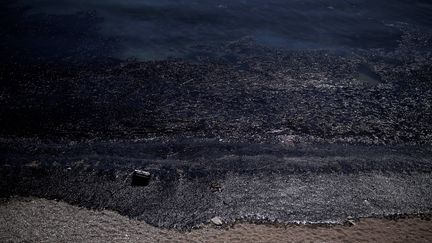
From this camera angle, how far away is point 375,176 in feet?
9.78

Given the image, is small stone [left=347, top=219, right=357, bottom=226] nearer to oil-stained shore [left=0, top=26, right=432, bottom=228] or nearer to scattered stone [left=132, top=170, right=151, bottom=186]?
oil-stained shore [left=0, top=26, right=432, bottom=228]

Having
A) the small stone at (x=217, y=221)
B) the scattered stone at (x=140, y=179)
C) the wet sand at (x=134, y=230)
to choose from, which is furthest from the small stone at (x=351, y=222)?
the scattered stone at (x=140, y=179)

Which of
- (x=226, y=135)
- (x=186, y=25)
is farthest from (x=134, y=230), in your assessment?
(x=186, y=25)

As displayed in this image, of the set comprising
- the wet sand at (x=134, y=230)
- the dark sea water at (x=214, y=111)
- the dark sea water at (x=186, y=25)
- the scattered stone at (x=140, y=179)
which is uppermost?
the dark sea water at (x=186, y=25)

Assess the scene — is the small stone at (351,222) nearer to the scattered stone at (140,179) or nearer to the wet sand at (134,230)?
the wet sand at (134,230)

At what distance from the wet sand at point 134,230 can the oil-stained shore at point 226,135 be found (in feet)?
0.29

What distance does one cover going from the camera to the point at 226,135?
3408 millimetres

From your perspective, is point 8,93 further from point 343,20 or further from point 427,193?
point 343,20

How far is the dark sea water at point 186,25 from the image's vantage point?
4.83 metres

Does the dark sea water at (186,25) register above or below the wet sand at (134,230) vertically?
above

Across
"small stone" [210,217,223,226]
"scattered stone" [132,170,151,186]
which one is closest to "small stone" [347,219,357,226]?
"small stone" [210,217,223,226]

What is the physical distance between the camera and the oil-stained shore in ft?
8.73

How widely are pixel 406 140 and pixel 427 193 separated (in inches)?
30.5

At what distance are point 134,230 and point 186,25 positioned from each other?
3.88 metres
